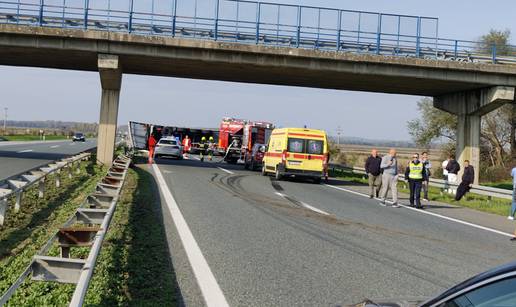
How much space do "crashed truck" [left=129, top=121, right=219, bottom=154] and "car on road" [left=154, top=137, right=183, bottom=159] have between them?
6431 mm

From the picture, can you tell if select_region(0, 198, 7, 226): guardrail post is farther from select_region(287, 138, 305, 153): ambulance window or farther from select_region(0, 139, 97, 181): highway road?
select_region(287, 138, 305, 153): ambulance window

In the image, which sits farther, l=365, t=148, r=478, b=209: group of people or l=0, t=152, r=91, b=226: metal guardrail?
l=365, t=148, r=478, b=209: group of people

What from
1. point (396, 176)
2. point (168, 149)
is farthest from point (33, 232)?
point (168, 149)

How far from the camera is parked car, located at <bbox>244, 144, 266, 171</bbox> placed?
31.2 meters

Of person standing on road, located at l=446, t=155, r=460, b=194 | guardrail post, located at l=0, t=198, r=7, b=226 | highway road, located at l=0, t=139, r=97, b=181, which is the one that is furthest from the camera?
person standing on road, located at l=446, t=155, r=460, b=194

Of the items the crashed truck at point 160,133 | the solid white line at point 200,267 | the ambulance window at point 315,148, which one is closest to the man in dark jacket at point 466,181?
the ambulance window at point 315,148

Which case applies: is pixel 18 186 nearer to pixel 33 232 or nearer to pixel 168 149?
pixel 33 232

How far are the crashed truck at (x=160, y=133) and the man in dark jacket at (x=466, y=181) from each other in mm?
27020

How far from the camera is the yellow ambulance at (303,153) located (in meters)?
23.8

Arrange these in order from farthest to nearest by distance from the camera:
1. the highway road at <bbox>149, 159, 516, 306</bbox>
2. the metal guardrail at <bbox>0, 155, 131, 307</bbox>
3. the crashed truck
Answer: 1. the crashed truck
2. the highway road at <bbox>149, 159, 516, 306</bbox>
3. the metal guardrail at <bbox>0, 155, 131, 307</bbox>

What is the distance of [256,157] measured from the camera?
31.3 metres

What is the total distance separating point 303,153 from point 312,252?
1597 cm

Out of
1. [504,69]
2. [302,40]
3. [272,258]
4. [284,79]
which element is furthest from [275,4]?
[272,258]

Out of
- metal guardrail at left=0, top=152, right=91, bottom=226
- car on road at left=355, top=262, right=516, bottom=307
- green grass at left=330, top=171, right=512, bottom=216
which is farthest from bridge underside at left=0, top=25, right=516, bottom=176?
car on road at left=355, top=262, right=516, bottom=307
